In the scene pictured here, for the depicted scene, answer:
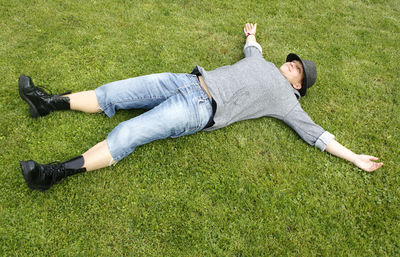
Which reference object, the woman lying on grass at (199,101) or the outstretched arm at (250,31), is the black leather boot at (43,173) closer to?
the woman lying on grass at (199,101)

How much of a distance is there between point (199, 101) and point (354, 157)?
2.35 meters

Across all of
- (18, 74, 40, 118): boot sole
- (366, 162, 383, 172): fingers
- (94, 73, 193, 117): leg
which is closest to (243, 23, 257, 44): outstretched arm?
(94, 73, 193, 117): leg

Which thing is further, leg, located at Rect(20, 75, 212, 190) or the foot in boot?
leg, located at Rect(20, 75, 212, 190)

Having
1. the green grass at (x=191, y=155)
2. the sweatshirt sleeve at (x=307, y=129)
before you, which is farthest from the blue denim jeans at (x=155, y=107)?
the sweatshirt sleeve at (x=307, y=129)

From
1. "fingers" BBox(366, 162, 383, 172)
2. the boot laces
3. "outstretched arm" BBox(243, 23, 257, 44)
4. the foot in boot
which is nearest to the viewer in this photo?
the foot in boot

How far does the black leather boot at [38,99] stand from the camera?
3689mm

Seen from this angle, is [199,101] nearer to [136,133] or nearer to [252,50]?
[136,133]

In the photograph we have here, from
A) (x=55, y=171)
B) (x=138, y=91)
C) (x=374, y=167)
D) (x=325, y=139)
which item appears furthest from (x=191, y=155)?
Answer: (x=374, y=167)

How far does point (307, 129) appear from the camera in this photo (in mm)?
4023

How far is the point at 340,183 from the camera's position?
12.4 feet

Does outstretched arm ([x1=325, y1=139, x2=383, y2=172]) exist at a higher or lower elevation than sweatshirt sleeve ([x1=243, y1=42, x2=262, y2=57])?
lower

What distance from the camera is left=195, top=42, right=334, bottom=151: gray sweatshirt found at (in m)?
3.88

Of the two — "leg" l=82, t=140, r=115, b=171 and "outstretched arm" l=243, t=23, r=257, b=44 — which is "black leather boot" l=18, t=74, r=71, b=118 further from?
"outstretched arm" l=243, t=23, r=257, b=44

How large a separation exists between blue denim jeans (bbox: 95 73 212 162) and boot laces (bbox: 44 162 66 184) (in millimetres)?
594
